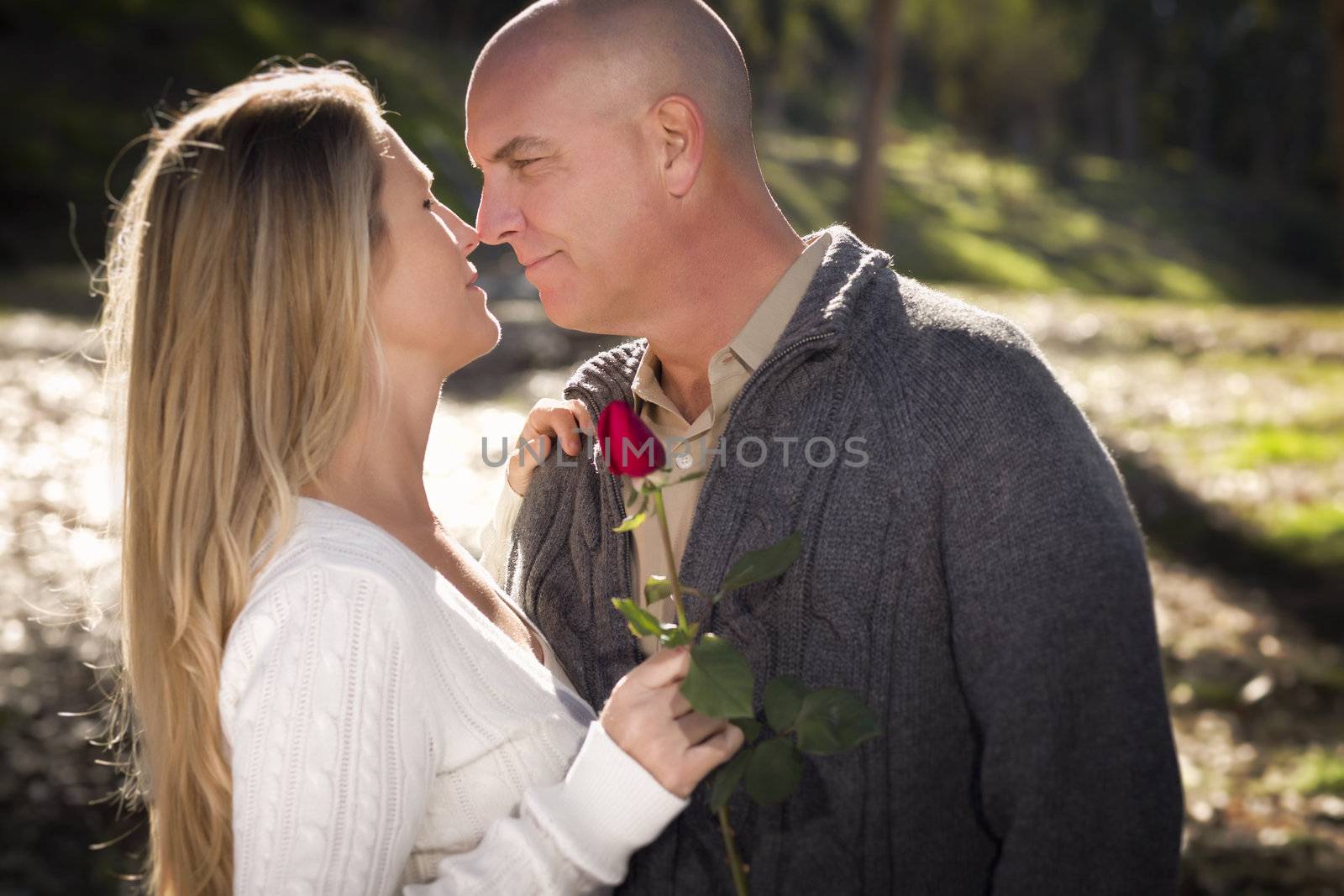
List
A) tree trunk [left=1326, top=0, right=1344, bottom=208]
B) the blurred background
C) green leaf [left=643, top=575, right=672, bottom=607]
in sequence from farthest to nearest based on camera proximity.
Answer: tree trunk [left=1326, top=0, right=1344, bottom=208] < the blurred background < green leaf [left=643, top=575, right=672, bottom=607]

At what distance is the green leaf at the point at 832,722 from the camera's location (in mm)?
1629

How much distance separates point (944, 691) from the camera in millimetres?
2117

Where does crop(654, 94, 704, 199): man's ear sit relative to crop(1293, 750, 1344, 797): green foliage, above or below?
above

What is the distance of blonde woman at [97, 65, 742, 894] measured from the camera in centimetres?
194

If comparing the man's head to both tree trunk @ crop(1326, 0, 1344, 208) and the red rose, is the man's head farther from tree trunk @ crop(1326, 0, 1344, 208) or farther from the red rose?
tree trunk @ crop(1326, 0, 1344, 208)

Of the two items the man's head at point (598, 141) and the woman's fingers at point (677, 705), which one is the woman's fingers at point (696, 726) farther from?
the man's head at point (598, 141)

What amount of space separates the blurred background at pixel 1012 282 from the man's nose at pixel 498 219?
27.5 inches

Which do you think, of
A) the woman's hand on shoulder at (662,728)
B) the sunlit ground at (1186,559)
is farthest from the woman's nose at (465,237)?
the woman's hand on shoulder at (662,728)

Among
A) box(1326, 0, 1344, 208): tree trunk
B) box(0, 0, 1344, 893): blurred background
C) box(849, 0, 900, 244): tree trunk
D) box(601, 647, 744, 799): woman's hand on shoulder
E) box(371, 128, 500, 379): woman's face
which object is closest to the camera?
box(601, 647, 744, 799): woman's hand on shoulder

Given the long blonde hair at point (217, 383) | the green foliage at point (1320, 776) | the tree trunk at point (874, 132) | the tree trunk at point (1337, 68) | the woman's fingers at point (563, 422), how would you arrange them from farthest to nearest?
1. the tree trunk at point (874, 132)
2. the tree trunk at point (1337, 68)
3. the green foliage at point (1320, 776)
4. the woman's fingers at point (563, 422)
5. the long blonde hair at point (217, 383)

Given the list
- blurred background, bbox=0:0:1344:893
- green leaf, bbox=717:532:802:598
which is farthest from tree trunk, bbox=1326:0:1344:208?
green leaf, bbox=717:532:802:598

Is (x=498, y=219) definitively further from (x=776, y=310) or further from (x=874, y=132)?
(x=874, y=132)

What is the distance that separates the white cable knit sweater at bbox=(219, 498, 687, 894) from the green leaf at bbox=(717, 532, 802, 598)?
42cm

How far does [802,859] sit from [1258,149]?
65.0 m
